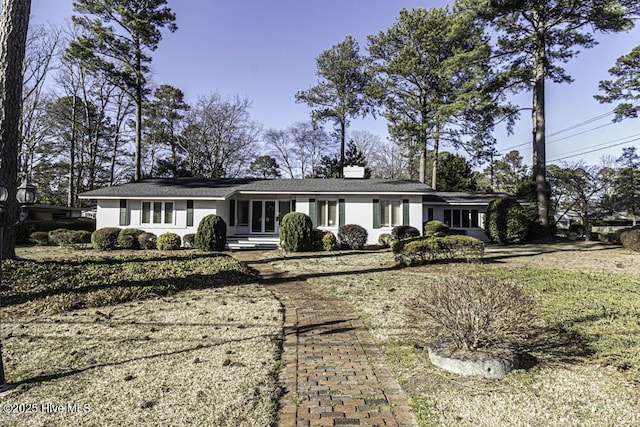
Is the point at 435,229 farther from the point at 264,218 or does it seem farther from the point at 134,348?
the point at 134,348

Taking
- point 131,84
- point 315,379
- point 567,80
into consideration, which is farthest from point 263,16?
point 567,80

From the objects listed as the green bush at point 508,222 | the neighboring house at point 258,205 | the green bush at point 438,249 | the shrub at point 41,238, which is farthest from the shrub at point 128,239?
the green bush at point 508,222

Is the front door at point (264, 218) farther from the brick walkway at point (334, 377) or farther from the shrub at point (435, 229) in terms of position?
the brick walkway at point (334, 377)

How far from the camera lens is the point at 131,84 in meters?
21.0

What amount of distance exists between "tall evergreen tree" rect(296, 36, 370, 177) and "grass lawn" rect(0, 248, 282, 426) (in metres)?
22.2

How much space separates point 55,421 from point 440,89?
83.1ft

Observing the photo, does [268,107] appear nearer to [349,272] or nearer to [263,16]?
[263,16]

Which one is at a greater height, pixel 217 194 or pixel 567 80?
pixel 567 80

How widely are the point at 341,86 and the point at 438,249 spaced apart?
66.5 ft

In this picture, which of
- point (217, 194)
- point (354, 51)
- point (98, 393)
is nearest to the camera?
point (98, 393)

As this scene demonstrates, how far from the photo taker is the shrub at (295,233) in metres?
14.8

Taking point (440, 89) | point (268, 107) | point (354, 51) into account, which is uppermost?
point (354, 51)

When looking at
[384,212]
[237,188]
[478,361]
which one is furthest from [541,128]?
[478,361]

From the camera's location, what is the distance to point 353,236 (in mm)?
16109
